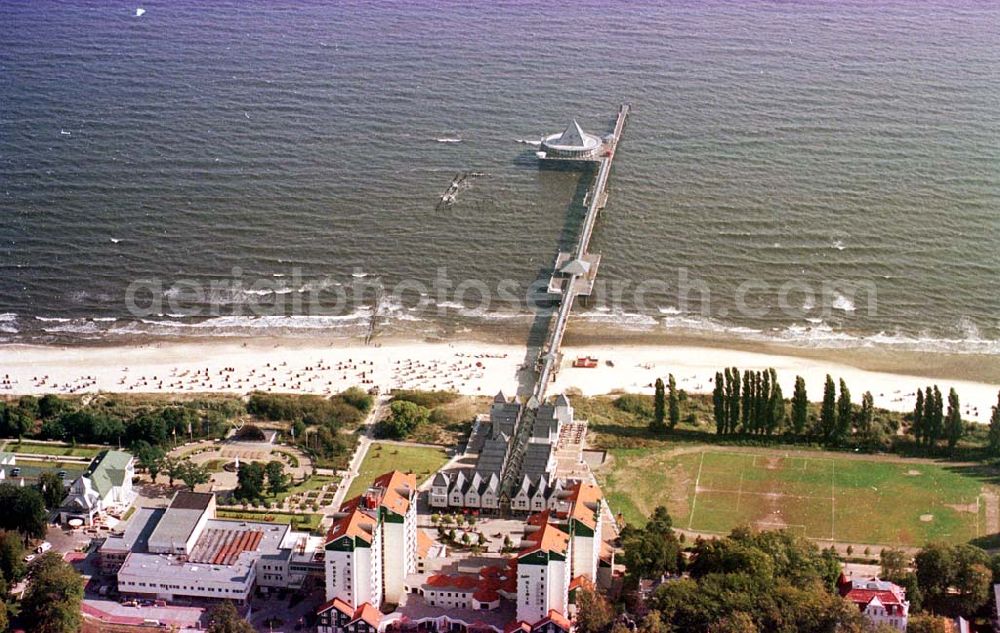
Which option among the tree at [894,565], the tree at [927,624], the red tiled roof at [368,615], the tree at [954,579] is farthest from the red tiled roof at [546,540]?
the tree at [954,579]

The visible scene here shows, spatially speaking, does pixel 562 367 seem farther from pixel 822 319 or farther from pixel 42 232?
pixel 42 232

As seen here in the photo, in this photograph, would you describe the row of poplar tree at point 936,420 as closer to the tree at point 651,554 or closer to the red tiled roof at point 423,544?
the tree at point 651,554

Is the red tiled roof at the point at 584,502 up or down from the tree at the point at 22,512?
up

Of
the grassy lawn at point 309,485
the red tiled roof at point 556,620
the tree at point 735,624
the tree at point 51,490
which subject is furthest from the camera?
the grassy lawn at point 309,485

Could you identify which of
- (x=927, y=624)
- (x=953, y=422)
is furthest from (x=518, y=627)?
(x=953, y=422)

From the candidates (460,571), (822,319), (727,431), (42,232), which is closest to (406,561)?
(460,571)

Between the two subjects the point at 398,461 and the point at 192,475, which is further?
the point at 398,461

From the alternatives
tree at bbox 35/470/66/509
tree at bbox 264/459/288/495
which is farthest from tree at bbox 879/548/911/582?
tree at bbox 35/470/66/509

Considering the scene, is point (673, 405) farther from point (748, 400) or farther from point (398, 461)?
point (398, 461)
